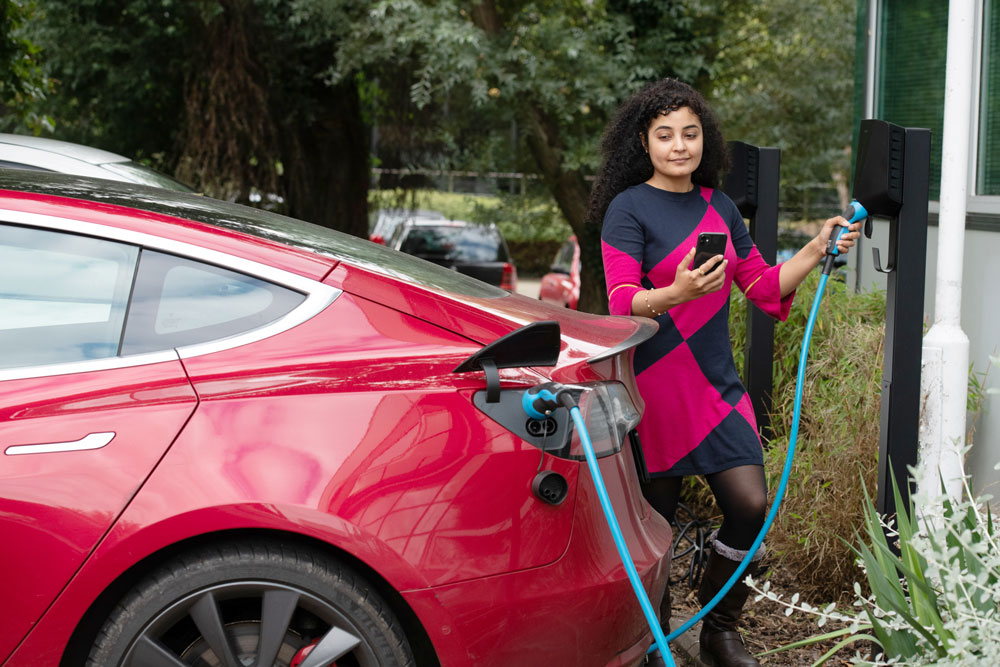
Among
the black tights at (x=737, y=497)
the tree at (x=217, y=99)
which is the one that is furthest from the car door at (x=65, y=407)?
the tree at (x=217, y=99)

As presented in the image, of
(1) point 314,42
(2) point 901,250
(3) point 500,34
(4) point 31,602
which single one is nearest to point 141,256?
(4) point 31,602

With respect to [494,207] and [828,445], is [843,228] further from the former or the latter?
[494,207]

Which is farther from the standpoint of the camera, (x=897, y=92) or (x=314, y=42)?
(x=314, y=42)

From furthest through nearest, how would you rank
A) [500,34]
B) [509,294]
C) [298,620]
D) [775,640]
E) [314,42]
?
[314,42], [500,34], [775,640], [509,294], [298,620]

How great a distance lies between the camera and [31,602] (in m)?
2.29

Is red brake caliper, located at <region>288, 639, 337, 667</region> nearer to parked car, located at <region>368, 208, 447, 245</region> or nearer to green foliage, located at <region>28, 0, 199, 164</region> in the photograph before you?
green foliage, located at <region>28, 0, 199, 164</region>

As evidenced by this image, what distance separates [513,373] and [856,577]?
2.29 m

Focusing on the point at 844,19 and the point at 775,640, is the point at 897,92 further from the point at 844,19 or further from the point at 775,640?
the point at 844,19

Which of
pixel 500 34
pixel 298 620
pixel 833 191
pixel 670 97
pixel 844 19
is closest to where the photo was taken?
pixel 298 620

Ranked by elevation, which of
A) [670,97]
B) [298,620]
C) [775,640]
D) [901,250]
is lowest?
[775,640]

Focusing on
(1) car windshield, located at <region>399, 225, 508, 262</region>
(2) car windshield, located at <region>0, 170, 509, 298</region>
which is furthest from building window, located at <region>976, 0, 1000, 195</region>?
(1) car windshield, located at <region>399, 225, 508, 262</region>

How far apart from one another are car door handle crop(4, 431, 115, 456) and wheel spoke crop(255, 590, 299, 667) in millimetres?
496

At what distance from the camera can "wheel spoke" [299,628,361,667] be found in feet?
7.82

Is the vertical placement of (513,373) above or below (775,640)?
above
